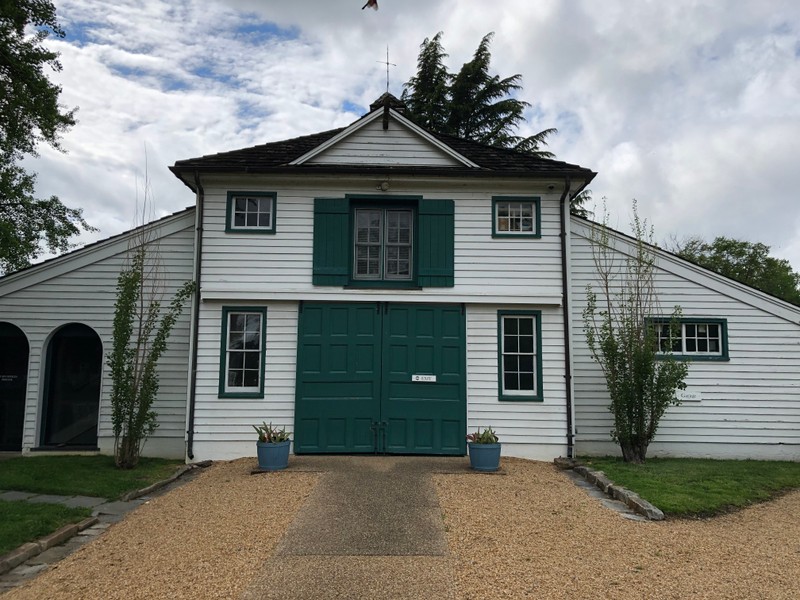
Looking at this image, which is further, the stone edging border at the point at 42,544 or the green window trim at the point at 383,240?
the green window trim at the point at 383,240

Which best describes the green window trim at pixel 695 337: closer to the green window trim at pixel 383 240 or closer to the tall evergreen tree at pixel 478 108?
the green window trim at pixel 383 240

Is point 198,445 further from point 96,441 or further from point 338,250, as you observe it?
point 338,250

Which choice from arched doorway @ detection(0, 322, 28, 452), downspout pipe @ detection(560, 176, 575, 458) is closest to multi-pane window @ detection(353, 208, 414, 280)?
downspout pipe @ detection(560, 176, 575, 458)

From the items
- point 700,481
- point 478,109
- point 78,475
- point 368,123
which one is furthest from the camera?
point 478,109

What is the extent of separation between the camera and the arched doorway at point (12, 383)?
37.5ft

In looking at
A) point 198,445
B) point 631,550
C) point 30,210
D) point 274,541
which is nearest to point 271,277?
point 198,445

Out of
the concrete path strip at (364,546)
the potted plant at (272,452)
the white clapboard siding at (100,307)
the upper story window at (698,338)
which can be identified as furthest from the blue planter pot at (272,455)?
the upper story window at (698,338)

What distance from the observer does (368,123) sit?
1142cm

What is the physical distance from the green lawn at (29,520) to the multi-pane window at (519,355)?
7095 mm

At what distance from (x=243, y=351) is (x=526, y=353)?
5.34 metres

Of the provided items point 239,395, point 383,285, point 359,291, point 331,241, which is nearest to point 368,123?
point 331,241

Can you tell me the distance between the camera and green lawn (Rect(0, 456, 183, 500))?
320 inches

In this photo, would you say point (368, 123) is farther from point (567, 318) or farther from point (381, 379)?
point (567, 318)

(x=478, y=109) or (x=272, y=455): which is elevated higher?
(x=478, y=109)
